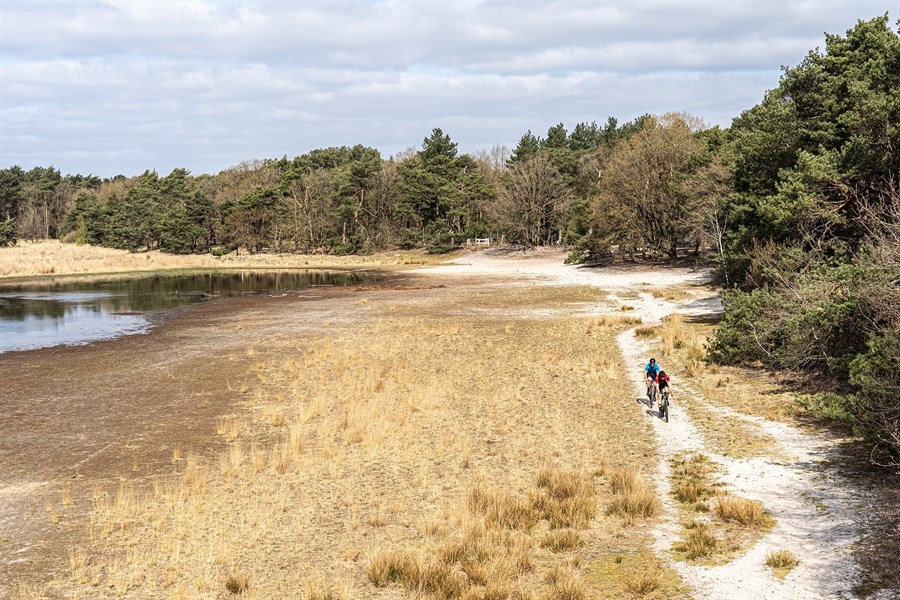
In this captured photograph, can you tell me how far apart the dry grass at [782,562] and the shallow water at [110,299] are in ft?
113

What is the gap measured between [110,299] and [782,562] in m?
58.9

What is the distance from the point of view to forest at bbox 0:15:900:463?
58.6 ft

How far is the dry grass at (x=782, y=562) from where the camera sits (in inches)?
418

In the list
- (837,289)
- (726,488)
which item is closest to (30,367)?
(726,488)

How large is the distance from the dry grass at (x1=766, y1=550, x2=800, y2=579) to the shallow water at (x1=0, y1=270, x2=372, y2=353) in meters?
34.6

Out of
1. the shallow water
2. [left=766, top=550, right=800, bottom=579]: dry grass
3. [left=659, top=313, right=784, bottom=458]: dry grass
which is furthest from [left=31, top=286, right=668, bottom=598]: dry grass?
the shallow water

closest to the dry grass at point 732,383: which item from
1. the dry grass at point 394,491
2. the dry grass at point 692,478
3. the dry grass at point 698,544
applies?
the dry grass at point 394,491

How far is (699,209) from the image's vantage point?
57688mm

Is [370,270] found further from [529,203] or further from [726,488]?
[726,488]

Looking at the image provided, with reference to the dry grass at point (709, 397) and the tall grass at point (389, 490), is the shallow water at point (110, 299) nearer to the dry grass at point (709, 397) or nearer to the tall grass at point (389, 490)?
the tall grass at point (389, 490)

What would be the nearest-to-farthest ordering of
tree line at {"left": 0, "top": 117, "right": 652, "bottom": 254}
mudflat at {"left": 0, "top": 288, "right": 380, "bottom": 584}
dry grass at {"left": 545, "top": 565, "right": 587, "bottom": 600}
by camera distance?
1. dry grass at {"left": 545, "top": 565, "right": 587, "bottom": 600}
2. mudflat at {"left": 0, "top": 288, "right": 380, "bottom": 584}
3. tree line at {"left": 0, "top": 117, "right": 652, "bottom": 254}

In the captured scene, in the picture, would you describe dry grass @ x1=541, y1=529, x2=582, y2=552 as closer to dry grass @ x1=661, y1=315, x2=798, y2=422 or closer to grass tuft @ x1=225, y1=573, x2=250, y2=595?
grass tuft @ x1=225, y1=573, x2=250, y2=595

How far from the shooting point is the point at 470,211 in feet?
368

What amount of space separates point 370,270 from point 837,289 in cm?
7616
